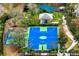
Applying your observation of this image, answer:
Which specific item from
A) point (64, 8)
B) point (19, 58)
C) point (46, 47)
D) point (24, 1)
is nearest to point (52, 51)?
point (46, 47)

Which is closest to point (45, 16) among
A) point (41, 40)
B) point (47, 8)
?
point (47, 8)

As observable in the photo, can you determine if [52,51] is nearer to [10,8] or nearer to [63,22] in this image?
[63,22]

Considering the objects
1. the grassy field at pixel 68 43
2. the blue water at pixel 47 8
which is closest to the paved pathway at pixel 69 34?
the grassy field at pixel 68 43

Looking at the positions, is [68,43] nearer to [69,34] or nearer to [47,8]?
[69,34]

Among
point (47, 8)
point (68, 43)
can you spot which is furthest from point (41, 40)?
point (47, 8)

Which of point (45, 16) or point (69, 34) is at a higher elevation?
point (45, 16)

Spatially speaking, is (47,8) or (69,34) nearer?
(69,34)

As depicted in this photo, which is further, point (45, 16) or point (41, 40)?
point (45, 16)

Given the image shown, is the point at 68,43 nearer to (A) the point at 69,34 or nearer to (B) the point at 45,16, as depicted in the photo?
(A) the point at 69,34

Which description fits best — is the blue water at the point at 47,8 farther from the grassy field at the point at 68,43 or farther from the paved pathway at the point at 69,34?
the grassy field at the point at 68,43
